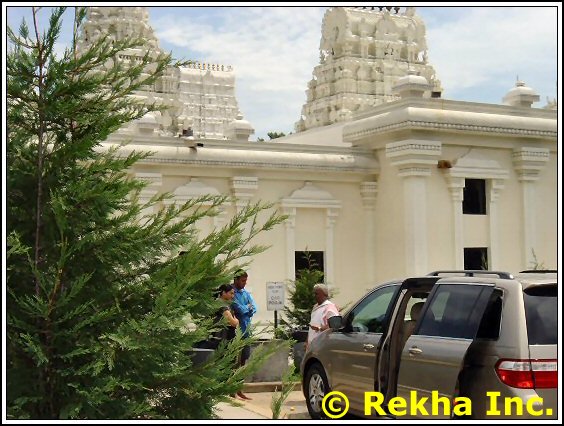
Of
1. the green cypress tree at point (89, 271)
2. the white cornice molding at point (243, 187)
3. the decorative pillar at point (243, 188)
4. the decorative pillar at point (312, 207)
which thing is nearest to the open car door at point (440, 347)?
the green cypress tree at point (89, 271)

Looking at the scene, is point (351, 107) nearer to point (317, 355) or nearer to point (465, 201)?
point (465, 201)

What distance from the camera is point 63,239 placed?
4914mm

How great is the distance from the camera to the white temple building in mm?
18047

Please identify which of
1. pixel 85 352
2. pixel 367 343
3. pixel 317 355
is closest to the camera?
pixel 85 352

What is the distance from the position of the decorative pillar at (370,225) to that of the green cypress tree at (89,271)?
47.0 feet

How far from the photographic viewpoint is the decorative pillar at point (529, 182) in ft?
66.0

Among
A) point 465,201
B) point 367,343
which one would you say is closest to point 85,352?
point 367,343

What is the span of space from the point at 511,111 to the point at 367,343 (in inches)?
541

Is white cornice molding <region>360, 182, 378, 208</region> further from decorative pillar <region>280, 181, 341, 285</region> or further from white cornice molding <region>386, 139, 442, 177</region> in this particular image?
white cornice molding <region>386, 139, 442, 177</region>

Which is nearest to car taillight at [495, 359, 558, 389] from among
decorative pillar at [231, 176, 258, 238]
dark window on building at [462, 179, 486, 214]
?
decorative pillar at [231, 176, 258, 238]

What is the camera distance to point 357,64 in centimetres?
3944

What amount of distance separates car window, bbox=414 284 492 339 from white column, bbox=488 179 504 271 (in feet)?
45.2

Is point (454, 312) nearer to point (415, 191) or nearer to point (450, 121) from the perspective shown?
point (415, 191)

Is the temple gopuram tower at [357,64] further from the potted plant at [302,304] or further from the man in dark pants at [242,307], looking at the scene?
the man in dark pants at [242,307]
